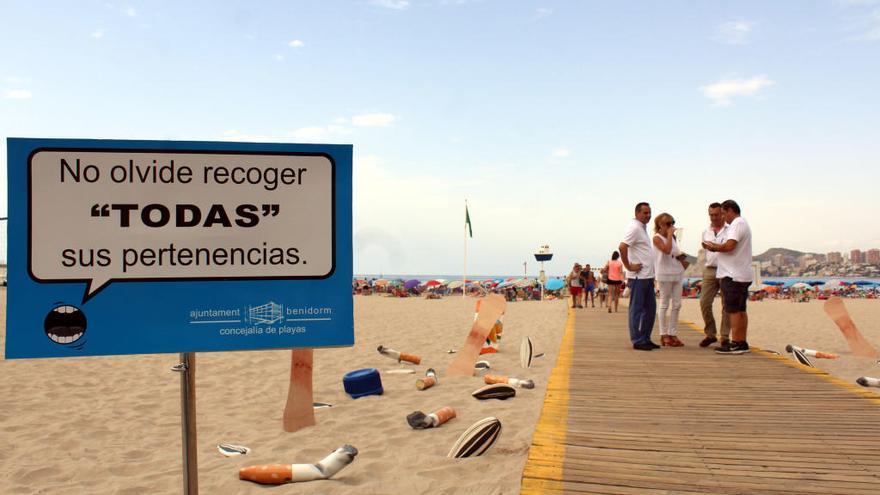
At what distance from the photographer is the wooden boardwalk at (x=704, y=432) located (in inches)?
117

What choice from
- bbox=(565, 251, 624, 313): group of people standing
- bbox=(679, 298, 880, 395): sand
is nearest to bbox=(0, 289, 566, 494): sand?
bbox=(679, 298, 880, 395): sand

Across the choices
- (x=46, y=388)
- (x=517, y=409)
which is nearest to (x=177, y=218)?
(x=517, y=409)

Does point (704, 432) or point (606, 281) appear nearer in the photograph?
point (704, 432)

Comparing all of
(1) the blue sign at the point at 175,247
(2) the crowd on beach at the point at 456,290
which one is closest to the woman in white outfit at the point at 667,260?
(1) the blue sign at the point at 175,247

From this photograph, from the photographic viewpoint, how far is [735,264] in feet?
22.7

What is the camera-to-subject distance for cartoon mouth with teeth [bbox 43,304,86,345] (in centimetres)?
215

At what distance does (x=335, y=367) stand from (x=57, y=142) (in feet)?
24.9

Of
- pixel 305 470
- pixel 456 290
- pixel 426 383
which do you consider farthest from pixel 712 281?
pixel 456 290

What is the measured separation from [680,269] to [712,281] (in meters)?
0.64

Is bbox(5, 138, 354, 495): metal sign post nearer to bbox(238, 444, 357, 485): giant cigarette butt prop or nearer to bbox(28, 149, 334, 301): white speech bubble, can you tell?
bbox(28, 149, 334, 301): white speech bubble

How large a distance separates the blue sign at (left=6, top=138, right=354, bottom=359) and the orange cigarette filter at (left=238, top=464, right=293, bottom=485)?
A: 7.46 ft

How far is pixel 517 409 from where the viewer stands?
604 centimetres

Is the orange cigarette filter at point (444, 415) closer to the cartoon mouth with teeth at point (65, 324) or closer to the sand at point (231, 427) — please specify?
the sand at point (231, 427)

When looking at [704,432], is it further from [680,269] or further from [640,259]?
[680,269]
